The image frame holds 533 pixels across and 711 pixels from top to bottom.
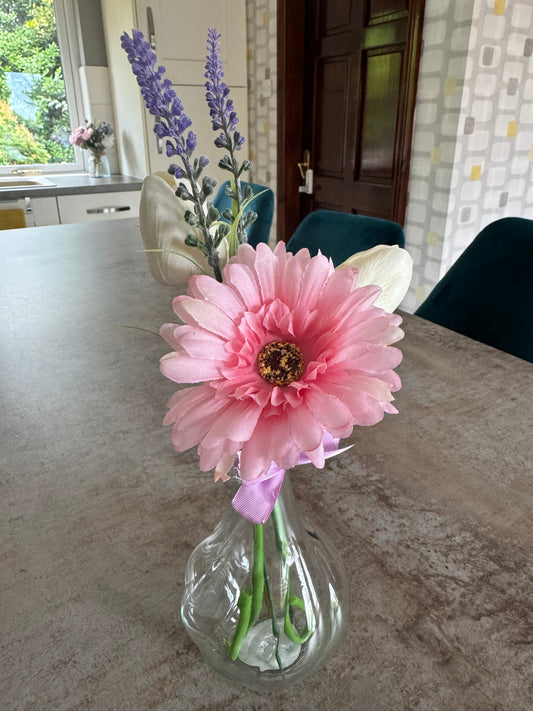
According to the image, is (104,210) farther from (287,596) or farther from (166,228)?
(287,596)

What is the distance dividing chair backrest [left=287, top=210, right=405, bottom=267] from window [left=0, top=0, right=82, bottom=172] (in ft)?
10.1

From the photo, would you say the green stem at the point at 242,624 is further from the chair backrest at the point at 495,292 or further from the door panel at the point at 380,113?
the door panel at the point at 380,113

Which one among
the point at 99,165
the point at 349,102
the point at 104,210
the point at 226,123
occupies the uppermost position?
the point at 349,102

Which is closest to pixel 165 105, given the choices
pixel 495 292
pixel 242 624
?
pixel 242 624

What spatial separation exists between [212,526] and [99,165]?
3634mm

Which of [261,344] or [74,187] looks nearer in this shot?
[261,344]

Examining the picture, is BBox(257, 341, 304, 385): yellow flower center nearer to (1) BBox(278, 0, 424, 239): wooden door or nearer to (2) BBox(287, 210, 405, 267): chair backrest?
(2) BBox(287, 210, 405, 267): chair backrest

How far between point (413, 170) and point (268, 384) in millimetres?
2465

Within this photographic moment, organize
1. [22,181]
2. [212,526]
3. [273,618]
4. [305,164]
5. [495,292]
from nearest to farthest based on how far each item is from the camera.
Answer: [273,618] < [212,526] < [495,292] < [305,164] < [22,181]

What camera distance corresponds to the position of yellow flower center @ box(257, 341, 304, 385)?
0.33 m

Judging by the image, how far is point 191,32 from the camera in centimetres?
322

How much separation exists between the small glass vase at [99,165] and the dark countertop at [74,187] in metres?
0.05

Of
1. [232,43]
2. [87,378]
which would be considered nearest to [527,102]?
[232,43]

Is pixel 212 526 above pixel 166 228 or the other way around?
the other way around
